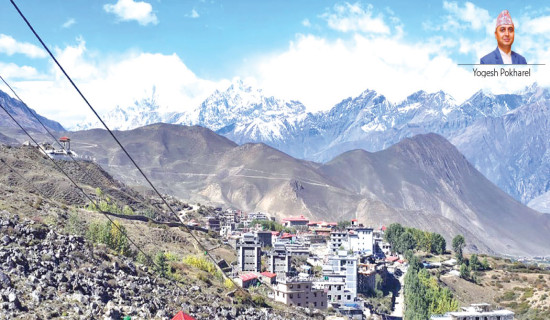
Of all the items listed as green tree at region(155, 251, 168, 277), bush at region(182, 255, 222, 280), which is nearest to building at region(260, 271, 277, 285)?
bush at region(182, 255, 222, 280)

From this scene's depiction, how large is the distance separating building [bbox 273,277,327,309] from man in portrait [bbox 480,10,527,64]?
2966 cm

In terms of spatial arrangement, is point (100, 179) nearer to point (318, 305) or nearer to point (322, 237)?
point (322, 237)

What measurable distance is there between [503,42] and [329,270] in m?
39.6

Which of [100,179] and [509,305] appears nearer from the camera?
[509,305]

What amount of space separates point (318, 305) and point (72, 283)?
3769cm

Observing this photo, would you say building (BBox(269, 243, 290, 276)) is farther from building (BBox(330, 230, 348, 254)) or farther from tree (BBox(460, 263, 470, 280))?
tree (BBox(460, 263, 470, 280))

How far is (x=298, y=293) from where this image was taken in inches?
2621

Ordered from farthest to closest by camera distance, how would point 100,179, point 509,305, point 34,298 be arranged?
point 100,179
point 509,305
point 34,298

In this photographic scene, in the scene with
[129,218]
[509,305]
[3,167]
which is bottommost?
[509,305]

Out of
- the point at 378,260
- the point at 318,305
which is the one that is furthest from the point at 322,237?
the point at 318,305

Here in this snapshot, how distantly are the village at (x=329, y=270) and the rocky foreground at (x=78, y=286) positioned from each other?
730 inches

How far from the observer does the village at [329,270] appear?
67.3 metres

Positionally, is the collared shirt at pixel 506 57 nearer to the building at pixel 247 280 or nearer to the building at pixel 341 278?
the building at pixel 341 278

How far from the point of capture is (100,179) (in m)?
123
